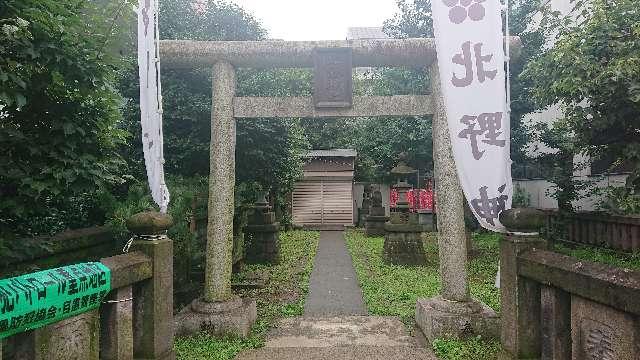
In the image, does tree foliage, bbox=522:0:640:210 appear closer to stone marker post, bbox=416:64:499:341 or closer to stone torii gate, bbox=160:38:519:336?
stone torii gate, bbox=160:38:519:336

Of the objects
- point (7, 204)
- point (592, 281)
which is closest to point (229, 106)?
point (7, 204)

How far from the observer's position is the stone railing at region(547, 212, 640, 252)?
10.1 metres

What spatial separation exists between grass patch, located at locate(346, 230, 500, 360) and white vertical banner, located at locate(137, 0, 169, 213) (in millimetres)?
4186

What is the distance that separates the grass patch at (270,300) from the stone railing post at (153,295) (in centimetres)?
152

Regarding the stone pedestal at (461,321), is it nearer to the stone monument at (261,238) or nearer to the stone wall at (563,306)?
the stone wall at (563,306)

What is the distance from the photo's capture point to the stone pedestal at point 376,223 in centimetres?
1942

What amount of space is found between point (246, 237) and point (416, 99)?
26.4ft

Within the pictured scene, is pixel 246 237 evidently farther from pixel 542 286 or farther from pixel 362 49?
pixel 542 286

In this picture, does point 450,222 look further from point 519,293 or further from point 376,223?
point 376,223

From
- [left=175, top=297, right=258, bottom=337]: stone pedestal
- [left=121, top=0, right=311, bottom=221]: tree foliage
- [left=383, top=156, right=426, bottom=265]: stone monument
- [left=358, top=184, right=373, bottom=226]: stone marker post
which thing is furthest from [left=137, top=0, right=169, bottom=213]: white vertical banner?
[left=358, top=184, right=373, bottom=226]: stone marker post

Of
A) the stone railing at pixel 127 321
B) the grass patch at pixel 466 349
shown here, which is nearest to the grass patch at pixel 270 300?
the stone railing at pixel 127 321

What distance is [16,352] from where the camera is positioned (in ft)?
8.06

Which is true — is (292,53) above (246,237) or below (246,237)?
above

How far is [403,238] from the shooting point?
1282cm
